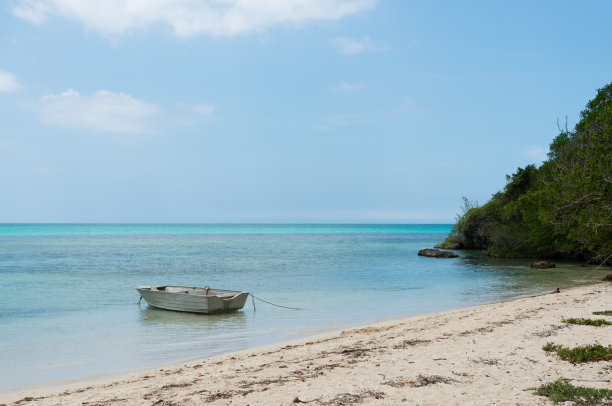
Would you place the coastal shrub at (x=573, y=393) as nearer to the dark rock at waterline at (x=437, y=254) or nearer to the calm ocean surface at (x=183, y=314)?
the calm ocean surface at (x=183, y=314)

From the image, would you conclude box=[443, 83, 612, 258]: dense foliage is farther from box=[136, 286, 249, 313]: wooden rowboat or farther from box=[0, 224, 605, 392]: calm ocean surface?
box=[136, 286, 249, 313]: wooden rowboat

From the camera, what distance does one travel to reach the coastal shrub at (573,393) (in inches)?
222

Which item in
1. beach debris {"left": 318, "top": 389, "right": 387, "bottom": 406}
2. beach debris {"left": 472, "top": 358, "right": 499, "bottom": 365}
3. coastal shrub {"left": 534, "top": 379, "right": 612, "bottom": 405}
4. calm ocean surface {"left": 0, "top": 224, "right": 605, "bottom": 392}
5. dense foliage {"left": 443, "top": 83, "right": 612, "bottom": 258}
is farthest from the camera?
dense foliage {"left": 443, "top": 83, "right": 612, "bottom": 258}

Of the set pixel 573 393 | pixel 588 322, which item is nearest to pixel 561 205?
pixel 588 322

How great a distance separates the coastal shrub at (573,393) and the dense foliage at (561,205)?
13.6m

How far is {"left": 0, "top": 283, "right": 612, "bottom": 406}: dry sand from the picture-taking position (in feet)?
20.9

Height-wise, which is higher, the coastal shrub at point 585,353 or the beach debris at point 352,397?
the coastal shrub at point 585,353

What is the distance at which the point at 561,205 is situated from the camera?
21.8m

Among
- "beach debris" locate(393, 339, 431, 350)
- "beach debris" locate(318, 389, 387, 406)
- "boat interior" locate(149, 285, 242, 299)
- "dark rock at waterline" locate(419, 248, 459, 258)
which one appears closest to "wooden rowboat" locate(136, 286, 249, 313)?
"boat interior" locate(149, 285, 242, 299)

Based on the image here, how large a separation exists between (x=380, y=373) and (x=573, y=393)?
8.76ft

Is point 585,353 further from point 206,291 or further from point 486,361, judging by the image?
point 206,291

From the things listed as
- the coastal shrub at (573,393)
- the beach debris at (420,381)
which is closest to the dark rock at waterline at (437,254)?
the beach debris at (420,381)

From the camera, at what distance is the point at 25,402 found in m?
7.80

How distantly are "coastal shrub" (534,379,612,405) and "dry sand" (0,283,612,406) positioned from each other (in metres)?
0.20
